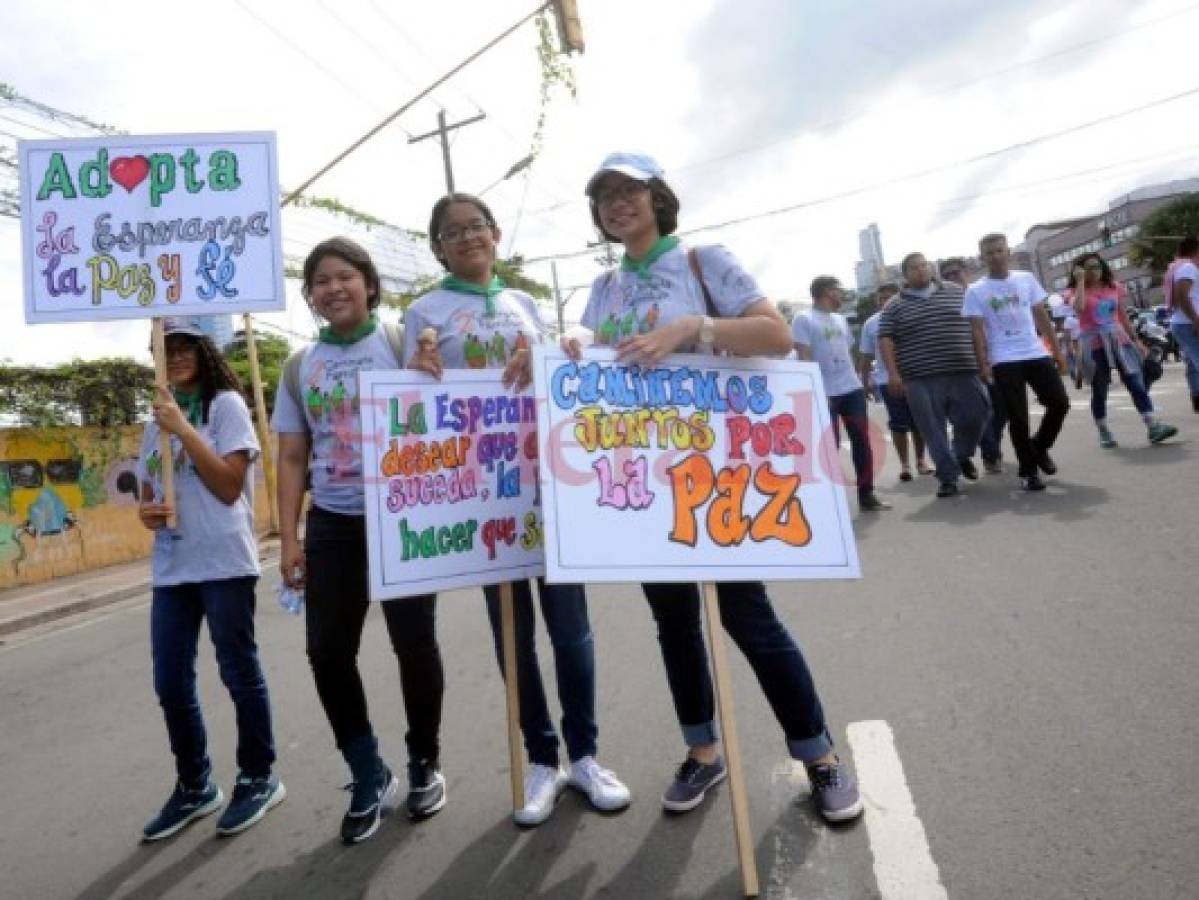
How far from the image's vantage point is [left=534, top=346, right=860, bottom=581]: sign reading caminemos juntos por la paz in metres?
2.31

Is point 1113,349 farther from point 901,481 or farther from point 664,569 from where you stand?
point 664,569

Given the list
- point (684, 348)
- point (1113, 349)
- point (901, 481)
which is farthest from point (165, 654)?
point (1113, 349)

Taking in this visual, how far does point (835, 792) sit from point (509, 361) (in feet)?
5.15

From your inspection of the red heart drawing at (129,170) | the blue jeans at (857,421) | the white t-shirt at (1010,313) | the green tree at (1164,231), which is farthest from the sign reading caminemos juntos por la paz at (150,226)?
the green tree at (1164,231)

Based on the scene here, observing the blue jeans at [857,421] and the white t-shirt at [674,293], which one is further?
the blue jeans at [857,421]

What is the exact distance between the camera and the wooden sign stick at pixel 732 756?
2.12 m

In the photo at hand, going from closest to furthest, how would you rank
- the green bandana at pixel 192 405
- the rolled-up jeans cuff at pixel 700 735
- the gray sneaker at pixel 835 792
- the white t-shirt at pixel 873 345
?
the gray sneaker at pixel 835 792
the rolled-up jeans cuff at pixel 700 735
the green bandana at pixel 192 405
the white t-shirt at pixel 873 345

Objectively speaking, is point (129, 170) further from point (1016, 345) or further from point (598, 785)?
point (1016, 345)

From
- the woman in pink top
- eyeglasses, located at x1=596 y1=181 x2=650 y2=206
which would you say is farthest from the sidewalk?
the woman in pink top

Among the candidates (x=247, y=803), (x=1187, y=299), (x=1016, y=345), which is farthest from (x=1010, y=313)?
(x=247, y=803)

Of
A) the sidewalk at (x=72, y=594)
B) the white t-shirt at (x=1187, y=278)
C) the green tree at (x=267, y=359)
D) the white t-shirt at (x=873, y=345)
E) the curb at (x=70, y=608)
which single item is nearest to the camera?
the white t-shirt at (x=1187, y=278)

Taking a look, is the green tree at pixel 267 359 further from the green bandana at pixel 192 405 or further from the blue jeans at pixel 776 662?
the blue jeans at pixel 776 662

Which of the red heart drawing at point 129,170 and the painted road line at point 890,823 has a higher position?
the red heart drawing at point 129,170

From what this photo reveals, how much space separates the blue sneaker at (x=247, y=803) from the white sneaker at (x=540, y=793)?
914mm
